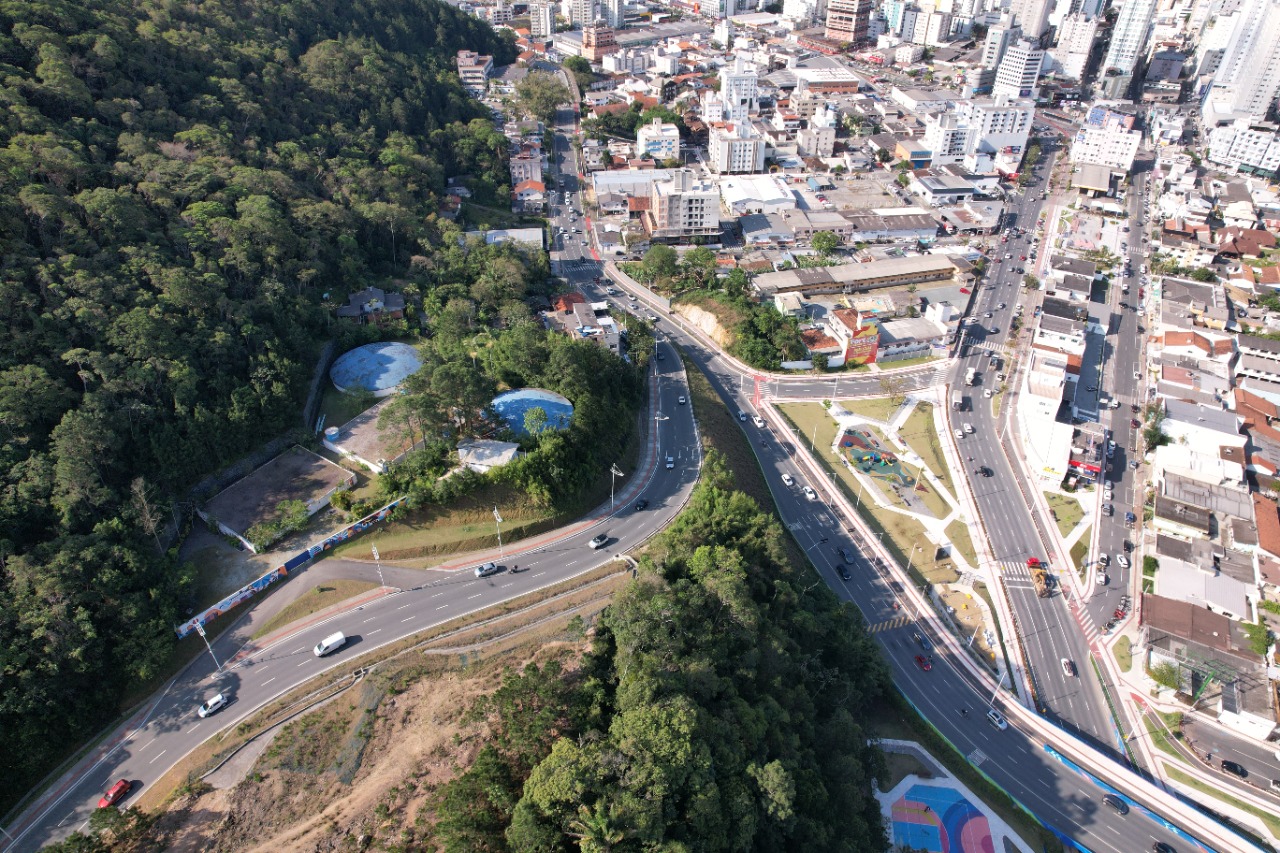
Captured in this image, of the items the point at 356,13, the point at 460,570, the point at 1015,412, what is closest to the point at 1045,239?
the point at 1015,412

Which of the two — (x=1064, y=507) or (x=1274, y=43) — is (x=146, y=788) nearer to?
(x=1064, y=507)

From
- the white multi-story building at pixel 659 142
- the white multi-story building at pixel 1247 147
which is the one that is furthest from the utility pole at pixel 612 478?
the white multi-story building at pixel 1247 147

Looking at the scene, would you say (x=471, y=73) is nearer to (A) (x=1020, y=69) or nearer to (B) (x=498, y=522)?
(A) (x=1020, y=69)

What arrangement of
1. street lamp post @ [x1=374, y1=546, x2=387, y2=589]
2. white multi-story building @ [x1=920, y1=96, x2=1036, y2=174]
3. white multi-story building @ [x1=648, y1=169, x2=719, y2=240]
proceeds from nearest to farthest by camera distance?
1. street lamp post @ [x1=374, y1=546, x2=387, y2=589]
2. white multi-story building @ [x1=648, y1=169, x2=719, y2=240]
3. white multi-story building @ [x1=920, y1=96, x2=1036, y2=174]

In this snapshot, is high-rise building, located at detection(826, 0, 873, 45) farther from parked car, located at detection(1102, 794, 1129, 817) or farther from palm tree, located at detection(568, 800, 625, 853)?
palm tree, located at detection(568, 800, 625, 853)

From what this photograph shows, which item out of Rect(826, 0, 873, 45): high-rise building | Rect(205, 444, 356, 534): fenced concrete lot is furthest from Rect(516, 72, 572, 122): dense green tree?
Result: Rect(205, 444, 356, 534): fenced concrete lot
